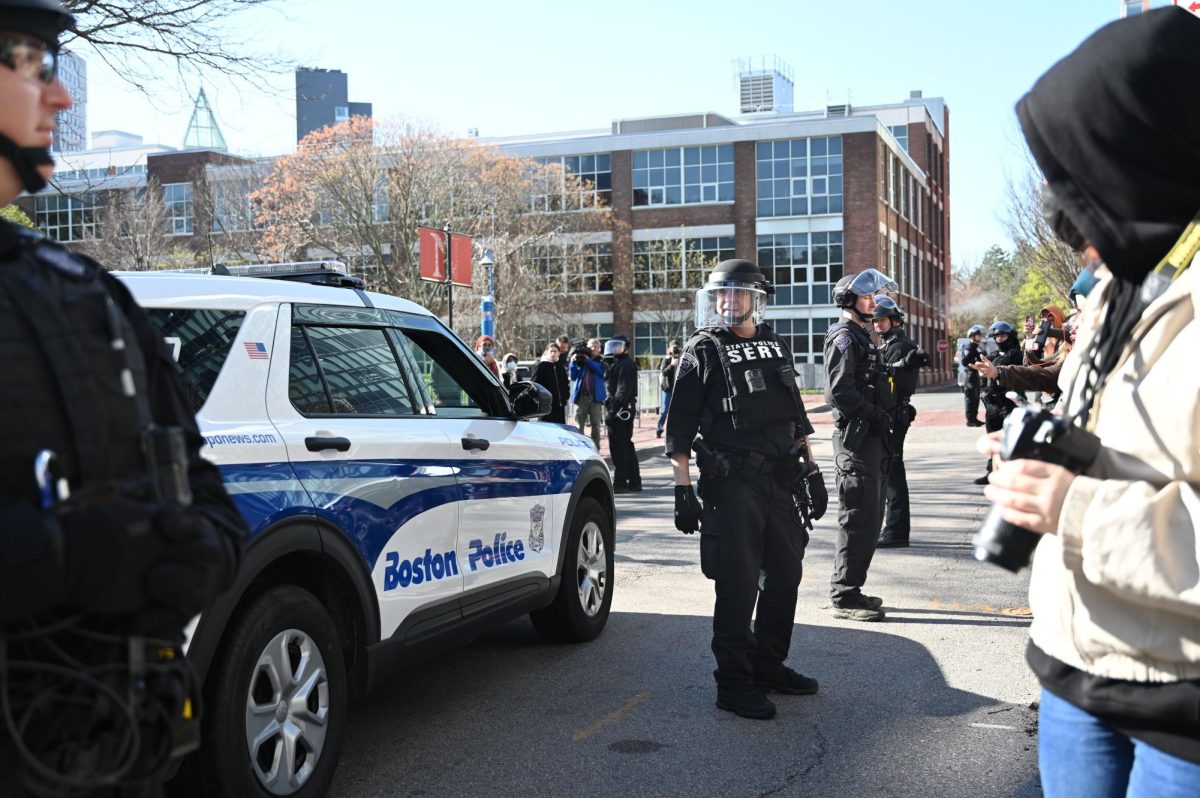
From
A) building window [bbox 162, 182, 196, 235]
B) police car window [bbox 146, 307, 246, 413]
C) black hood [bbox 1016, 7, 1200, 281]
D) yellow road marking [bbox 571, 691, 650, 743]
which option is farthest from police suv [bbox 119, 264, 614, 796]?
building window [bbox 162, 182, 196, 235]

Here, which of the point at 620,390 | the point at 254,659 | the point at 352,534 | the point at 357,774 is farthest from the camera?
the point at 620,390

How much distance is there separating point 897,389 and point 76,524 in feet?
26.0

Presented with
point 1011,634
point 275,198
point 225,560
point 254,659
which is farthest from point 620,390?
point 275,198

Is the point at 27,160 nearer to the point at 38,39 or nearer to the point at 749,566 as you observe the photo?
the point at 38,39

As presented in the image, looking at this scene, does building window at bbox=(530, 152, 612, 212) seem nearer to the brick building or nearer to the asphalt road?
the brick building

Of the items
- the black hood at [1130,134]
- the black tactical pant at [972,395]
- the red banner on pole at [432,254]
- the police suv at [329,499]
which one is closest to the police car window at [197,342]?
the police suv at [329,499]

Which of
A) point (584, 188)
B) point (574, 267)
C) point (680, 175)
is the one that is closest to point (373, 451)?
point (574, 267)

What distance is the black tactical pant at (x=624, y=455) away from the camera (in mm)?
13922

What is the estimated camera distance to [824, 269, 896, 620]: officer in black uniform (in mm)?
6750

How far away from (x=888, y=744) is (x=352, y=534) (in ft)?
7.76

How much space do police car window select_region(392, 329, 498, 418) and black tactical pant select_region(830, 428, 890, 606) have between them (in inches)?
101

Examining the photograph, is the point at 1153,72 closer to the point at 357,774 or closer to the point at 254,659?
the point at 254,659

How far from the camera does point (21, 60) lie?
1644 mm

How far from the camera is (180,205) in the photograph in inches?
1914
